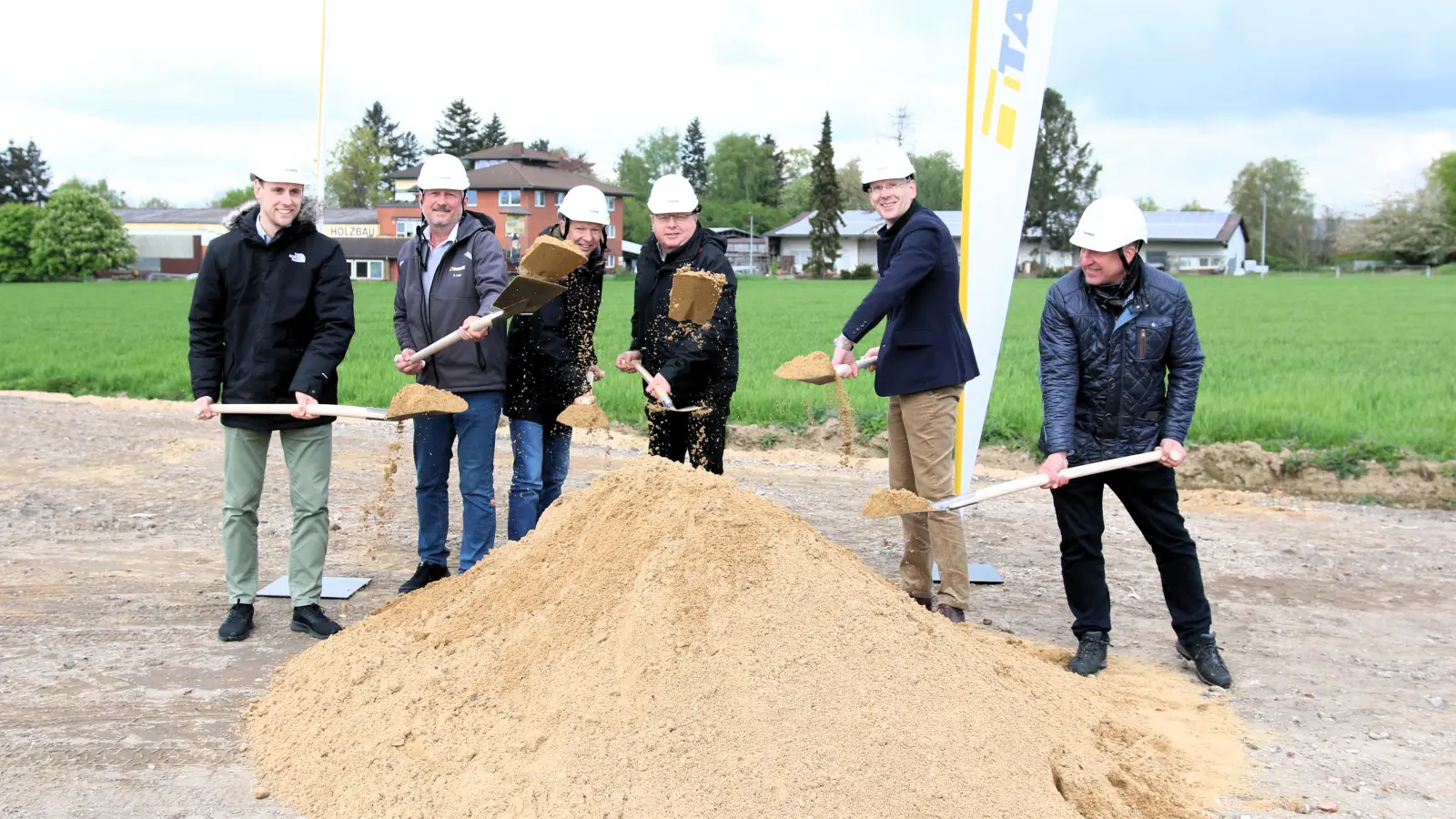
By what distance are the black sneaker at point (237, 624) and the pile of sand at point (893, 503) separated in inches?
103

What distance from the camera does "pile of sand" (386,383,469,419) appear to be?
450 cm

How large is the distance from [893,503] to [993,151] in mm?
1869

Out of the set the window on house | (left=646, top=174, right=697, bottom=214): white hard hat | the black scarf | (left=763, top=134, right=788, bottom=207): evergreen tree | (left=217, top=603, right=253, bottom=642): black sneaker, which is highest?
(left=763, top=134, right=788, bottom=207): evergreen tree

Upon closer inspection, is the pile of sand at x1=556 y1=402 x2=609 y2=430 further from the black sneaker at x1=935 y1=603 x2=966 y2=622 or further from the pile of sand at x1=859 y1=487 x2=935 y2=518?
the black sneaker at x1=935 y1=603 x2=966 y2=622

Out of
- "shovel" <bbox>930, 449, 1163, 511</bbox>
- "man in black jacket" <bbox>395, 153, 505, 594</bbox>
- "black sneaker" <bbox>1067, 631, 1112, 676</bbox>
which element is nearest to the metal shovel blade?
"man in black jacket" <bbox>395, 153, 505, 594</bbox>

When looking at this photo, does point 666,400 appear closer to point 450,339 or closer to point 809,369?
point 809,369

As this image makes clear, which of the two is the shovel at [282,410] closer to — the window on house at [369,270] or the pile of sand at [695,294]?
the pile of sand at [695,294]

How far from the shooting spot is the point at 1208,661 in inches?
165

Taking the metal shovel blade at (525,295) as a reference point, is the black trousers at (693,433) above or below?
Answer: below

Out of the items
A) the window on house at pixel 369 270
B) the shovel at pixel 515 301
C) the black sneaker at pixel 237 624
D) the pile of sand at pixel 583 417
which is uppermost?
the window on house at pixel 369 270

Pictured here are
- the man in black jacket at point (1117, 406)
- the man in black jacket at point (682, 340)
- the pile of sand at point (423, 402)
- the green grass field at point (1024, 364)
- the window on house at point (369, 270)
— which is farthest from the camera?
the window on house at point (369, 270)

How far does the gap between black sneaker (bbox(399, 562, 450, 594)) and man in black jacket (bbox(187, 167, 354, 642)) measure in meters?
0.55

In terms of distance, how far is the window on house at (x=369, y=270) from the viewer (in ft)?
183

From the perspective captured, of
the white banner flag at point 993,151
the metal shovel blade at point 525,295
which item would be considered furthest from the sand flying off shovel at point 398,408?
the white banner flag at point 993,151
